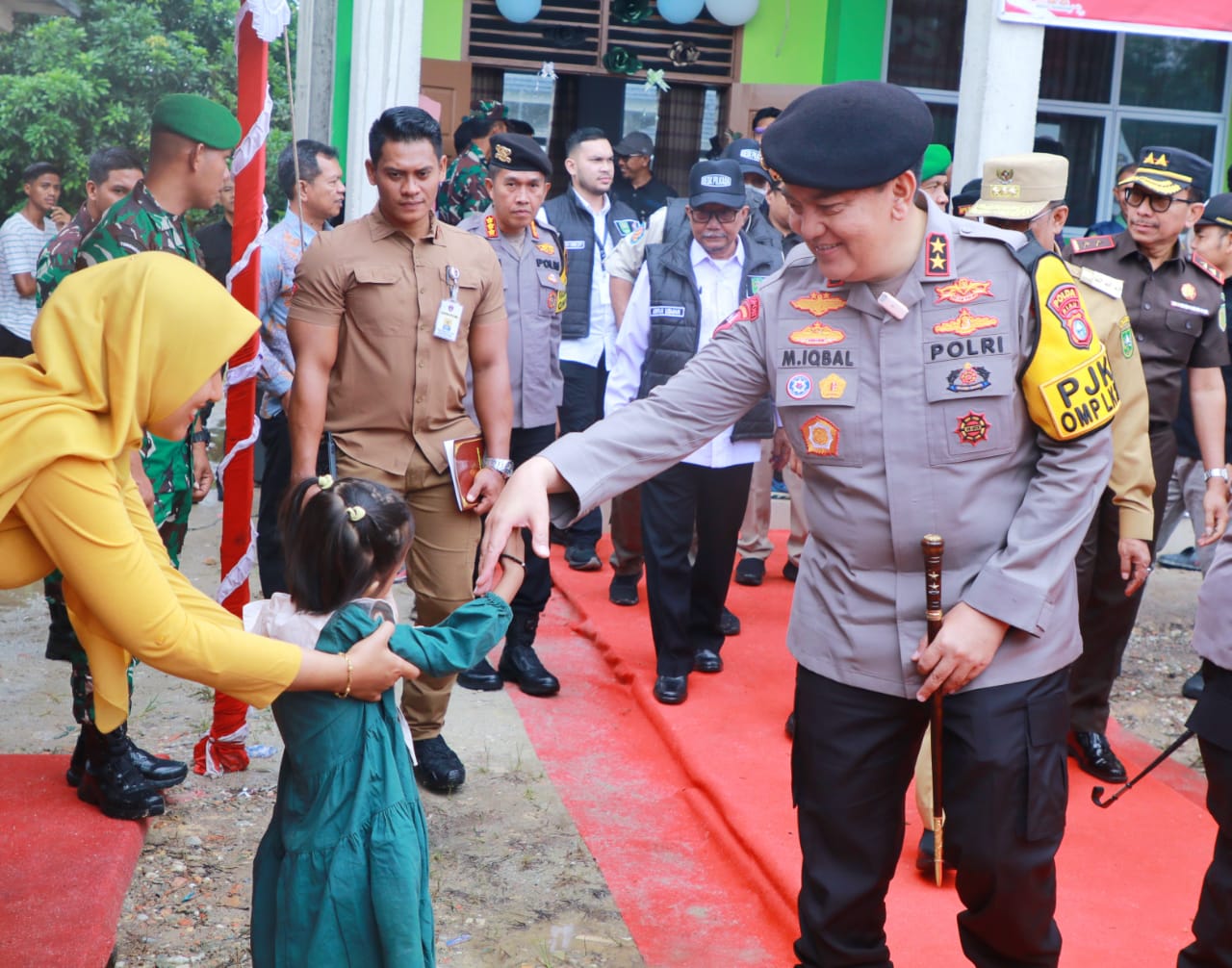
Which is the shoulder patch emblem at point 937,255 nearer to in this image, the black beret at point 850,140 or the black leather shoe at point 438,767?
the black beret at point 850,140

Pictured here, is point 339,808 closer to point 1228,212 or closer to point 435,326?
point 435,326

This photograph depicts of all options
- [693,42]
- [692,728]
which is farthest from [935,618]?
[693,42]

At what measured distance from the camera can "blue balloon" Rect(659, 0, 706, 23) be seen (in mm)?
10742

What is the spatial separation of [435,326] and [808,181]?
81.4 inches

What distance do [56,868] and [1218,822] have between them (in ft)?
8.92

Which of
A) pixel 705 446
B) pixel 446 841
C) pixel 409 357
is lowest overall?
pixel 446 841

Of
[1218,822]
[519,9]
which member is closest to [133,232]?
[1218,822]

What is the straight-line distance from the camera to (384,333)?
417 centimetres

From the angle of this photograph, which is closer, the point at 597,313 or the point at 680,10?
the point at 597,313

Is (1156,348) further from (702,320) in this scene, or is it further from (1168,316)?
(702,320)

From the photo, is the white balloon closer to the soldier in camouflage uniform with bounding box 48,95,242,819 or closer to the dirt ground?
the dirt ground

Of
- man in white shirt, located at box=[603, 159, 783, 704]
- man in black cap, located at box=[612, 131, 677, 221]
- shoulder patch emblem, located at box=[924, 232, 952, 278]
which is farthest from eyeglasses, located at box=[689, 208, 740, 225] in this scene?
man in black cap, located at box=[612, 131, 677, 221]

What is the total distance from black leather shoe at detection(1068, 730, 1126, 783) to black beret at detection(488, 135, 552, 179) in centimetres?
301

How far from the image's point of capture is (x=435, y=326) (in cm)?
421
